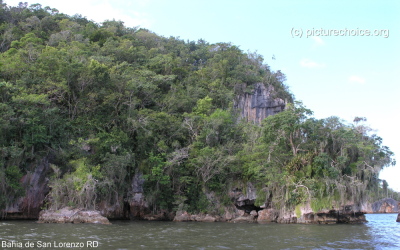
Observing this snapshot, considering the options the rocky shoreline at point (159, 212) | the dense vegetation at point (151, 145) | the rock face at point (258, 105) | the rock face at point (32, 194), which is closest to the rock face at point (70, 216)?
the rocky shoreline at point (159, 212)

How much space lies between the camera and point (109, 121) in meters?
26.2

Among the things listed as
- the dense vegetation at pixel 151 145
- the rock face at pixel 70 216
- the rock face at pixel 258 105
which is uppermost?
the rock face at pixel 258 105

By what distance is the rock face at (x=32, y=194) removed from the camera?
22.0 metres

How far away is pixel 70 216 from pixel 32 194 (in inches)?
176

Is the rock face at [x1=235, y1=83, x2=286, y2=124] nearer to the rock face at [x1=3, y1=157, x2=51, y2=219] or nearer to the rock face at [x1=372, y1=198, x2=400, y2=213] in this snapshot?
the rock face at [x1=3, y1=157, x2=51, y2=219]

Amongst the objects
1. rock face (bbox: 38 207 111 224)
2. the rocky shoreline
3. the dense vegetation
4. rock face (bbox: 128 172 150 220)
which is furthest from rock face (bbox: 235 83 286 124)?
rock face (bbox: 38 207 111 224)

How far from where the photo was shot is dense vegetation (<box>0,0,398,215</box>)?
21703mm

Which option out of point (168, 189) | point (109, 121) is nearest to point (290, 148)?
point (168, 189)

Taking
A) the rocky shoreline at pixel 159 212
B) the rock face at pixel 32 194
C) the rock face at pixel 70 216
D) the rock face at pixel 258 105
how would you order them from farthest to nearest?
the rock face at pixel 258 105 → the rock face at pixel 32 194 → the rocky shoreline at pixel 159 212 → the rock face at pixel 70 216

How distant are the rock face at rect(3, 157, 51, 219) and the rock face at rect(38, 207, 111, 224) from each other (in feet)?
9.54

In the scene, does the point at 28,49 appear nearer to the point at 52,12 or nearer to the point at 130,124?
the point at 130,124

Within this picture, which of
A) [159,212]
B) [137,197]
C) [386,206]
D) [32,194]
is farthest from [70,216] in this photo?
[386,206]

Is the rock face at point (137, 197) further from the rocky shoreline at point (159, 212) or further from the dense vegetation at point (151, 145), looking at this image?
the dense vegetation at point (151, 145)

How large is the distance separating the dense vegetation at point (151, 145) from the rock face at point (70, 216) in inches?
24.5
